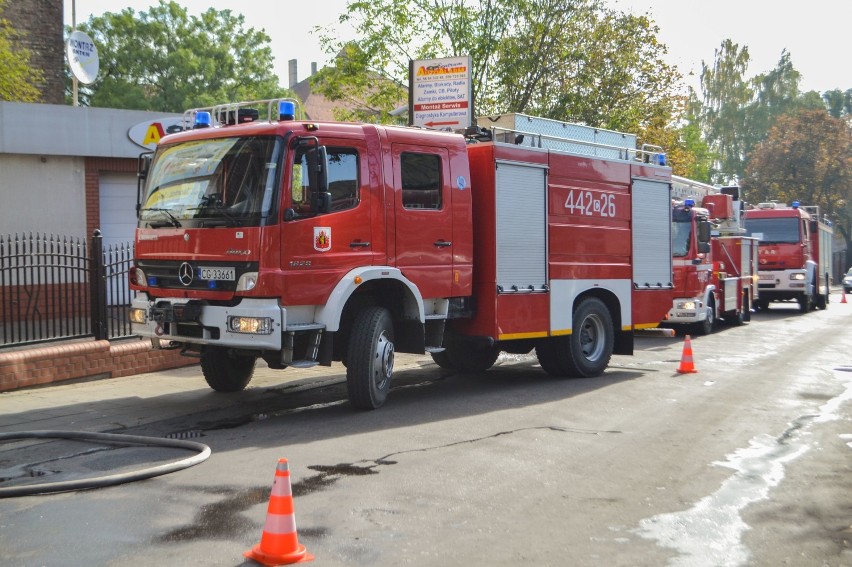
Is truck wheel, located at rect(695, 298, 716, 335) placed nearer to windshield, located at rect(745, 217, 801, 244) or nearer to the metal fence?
windshield, located at rect(745, 217, 801, 244)

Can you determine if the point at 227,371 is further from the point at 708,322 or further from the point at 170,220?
the point at 708,322

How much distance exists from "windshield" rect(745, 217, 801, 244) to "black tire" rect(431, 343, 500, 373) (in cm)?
1685

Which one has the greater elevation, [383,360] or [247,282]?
[247,282]

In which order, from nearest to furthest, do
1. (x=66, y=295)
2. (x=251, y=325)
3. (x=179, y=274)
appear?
(x=251, y=325) → (x=179, y=274) → (x=66, y=295)

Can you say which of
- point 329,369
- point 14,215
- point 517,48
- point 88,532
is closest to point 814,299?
point 517,48

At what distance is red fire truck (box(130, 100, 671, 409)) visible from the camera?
8883 millimetres

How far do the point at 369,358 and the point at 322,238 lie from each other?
1.31 m

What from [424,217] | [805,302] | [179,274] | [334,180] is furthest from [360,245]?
[805,302]

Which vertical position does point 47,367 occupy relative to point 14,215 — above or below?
below

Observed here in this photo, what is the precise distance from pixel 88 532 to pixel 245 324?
349cm

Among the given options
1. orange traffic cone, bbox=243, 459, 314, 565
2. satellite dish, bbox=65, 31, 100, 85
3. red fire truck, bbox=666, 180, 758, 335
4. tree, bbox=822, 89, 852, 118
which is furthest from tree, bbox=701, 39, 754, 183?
orange traffic cone, bbox=243, 459, 314, 565

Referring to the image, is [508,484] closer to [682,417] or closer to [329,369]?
[682,417]

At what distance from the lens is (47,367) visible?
1118 centimetres

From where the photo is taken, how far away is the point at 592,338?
13.0 m
